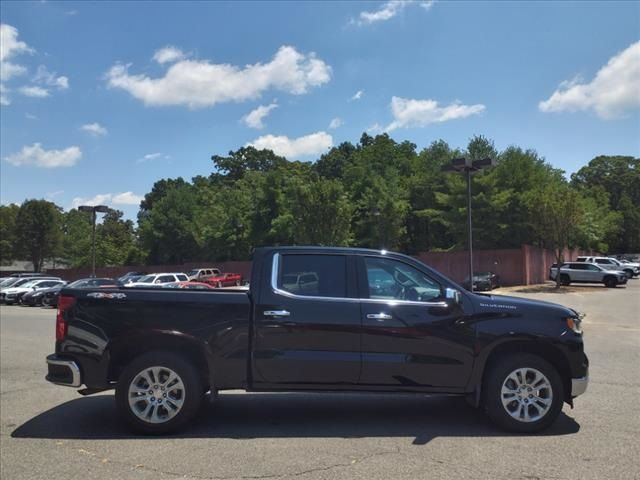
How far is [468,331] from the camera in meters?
5.90

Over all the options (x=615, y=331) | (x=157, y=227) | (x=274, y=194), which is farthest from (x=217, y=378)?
(x=157, y=227)

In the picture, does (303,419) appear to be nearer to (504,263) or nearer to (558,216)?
(558,216)

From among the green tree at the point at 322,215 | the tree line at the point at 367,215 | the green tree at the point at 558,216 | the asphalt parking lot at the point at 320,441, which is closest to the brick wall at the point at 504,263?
the tree line at the point at 367,215

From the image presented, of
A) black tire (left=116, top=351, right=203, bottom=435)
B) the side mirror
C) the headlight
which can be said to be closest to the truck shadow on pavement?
black tire (left=116, top=351, right=203, bottom=435)

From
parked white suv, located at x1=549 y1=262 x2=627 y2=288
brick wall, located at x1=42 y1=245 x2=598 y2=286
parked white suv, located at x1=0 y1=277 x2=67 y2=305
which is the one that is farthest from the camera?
brick wall, located at x1=42 y1=245 x2=598 y2=286

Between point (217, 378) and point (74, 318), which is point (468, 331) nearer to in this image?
point (217, 378)

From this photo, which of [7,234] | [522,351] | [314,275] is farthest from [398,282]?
[7,234]

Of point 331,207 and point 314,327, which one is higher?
point 331,207

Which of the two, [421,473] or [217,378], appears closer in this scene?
[421,473]

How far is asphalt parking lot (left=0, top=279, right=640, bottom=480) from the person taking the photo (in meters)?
4.77

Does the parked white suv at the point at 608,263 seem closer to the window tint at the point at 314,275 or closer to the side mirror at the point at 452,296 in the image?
the side mirror at the point at 452,296

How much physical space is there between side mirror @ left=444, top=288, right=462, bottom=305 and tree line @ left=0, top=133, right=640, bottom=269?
970 inches

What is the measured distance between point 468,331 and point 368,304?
3.53 ft

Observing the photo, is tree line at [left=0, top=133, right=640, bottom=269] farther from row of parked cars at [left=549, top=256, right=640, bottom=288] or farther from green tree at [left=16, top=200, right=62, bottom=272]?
row of parked cars at [left=549, top=256, right=640, bottom=288]
